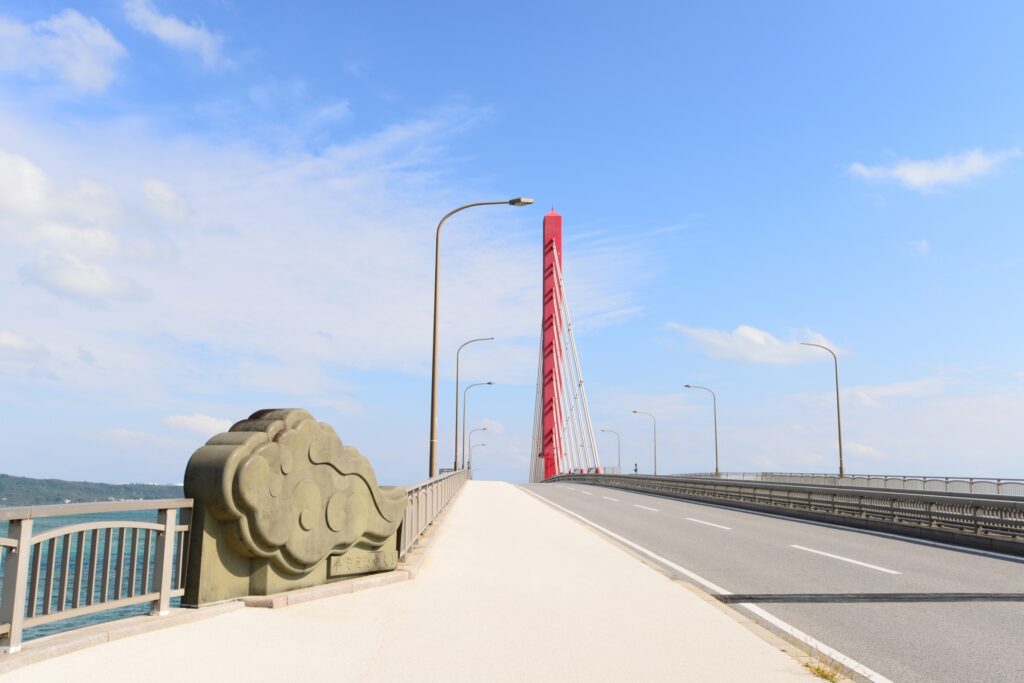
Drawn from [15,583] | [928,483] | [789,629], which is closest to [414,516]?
[789,629]

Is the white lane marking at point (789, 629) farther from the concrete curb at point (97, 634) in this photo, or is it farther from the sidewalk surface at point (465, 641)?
the concrete curb at point (97, 634)

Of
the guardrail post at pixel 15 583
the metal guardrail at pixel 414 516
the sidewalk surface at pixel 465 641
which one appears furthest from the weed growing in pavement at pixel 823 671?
the metal guardrail at pixel 414 516

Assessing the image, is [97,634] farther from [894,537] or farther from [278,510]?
[894,537]

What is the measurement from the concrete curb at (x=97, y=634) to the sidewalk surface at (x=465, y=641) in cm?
7

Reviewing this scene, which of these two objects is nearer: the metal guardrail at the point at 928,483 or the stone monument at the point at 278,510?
the stone monument at the point at 278,510

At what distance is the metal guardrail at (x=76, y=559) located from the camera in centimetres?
500

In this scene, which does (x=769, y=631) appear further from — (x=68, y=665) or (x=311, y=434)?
(x=68, y=665)

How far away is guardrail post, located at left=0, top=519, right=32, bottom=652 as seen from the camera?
4.96 meters

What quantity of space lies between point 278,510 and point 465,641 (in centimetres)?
221

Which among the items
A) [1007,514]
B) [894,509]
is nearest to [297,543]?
[1007,514]

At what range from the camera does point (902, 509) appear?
1697 cm

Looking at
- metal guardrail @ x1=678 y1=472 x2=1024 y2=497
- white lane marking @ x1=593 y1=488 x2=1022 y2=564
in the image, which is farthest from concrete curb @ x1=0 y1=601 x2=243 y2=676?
metal guardrail @ x1=678 y1=472 x2=1024 y2=497

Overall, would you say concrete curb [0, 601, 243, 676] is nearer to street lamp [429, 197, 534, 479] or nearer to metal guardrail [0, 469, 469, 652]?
metal guardrail [0, 469, 469, 652]

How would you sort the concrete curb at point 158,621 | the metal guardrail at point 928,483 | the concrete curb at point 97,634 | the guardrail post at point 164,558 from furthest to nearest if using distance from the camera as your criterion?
1. the metal guardrail at point 928,483
2. the guardrail post at point 164,558
3. the concrete curb at point 158,621
4. the concrete curb at point 97,634
